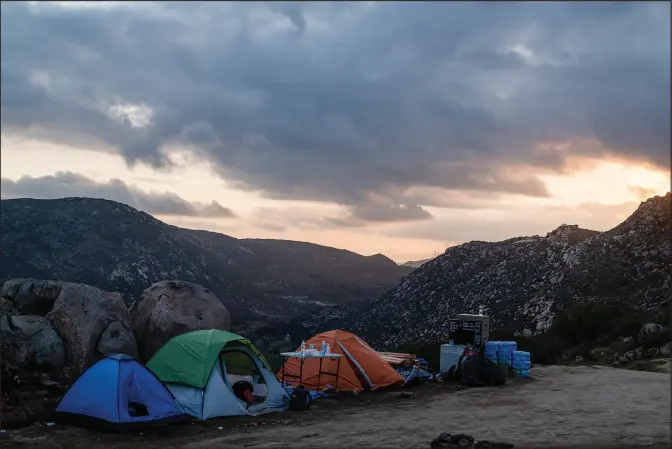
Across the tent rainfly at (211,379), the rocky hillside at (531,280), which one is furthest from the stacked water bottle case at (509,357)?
the rocky hillside at (531,280)

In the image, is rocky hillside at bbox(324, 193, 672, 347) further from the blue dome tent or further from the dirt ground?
the blue dome tent

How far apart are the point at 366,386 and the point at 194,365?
196 inches

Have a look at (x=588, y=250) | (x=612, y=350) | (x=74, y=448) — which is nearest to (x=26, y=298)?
(x=74, y=448)

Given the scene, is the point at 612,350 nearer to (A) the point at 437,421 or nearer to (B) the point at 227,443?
(A) the point at 437,421

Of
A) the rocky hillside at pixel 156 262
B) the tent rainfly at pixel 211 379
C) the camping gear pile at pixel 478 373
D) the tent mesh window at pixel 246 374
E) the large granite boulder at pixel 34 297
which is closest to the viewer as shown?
the tent rainfly at pixel 211 379

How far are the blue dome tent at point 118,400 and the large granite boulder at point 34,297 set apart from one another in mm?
7128

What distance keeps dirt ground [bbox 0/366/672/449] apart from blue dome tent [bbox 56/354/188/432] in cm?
25

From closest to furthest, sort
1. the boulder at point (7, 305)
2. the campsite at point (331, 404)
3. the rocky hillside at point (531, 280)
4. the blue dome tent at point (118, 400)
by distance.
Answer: the campsite at point (331, 404), the blue dome tent at point (118, 400), the boulder at point (7, 305), the rocky hillside at point (531, 280)

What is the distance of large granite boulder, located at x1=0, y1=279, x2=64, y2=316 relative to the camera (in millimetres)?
19188

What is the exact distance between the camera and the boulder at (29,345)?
15.6 m

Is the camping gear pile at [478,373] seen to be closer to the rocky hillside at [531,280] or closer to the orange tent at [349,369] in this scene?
the orange tent at [349,369]

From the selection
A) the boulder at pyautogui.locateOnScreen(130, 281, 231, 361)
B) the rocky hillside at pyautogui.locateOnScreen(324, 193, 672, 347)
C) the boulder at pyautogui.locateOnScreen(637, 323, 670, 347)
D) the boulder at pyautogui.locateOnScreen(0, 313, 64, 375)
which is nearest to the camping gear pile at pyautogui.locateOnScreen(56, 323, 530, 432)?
the boulder at pyautogui.locateOnScreen(130, 281, 231, 361)

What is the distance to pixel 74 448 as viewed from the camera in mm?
11164

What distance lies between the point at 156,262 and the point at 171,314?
68575 mm
